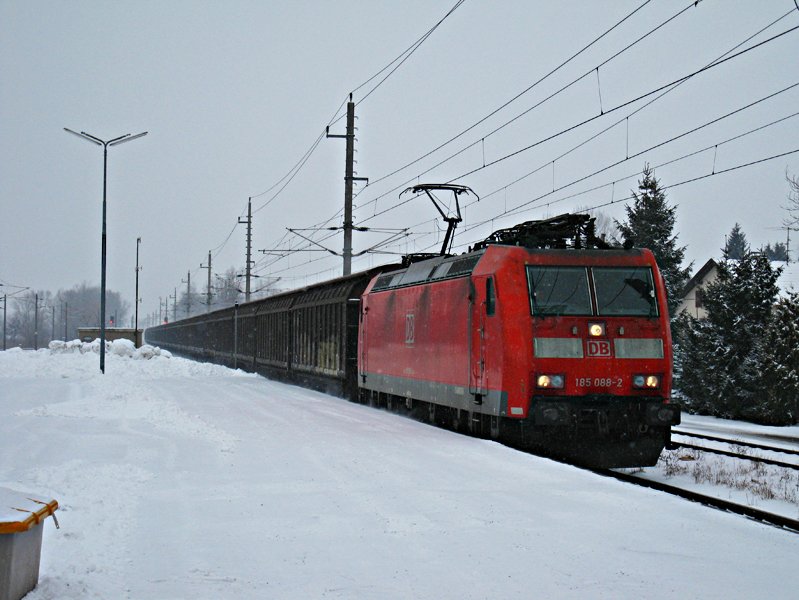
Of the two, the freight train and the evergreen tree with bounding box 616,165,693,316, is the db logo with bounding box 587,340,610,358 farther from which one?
the evergreen tree with bounding box 616,165,693,316

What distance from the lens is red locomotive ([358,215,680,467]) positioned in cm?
1224

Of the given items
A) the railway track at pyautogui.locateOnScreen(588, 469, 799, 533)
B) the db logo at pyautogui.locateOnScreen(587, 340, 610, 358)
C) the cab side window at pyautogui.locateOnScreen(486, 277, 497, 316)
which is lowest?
the railway track at pyautogui.locateOnScreen(588, 469, 799, 533)

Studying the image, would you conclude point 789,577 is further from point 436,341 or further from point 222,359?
point 222,359

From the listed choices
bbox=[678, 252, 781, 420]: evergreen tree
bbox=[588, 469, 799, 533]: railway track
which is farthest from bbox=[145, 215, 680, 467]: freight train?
bbox=[678, 252, 781, 420]: evergreen tree

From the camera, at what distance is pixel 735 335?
27344mm

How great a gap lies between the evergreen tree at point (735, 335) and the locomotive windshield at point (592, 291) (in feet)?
49.8

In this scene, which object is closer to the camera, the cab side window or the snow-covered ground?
the snow-covered ground

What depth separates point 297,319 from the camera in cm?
3192

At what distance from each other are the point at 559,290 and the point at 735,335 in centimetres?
1677

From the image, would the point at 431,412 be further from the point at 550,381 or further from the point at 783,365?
the point at 783,365

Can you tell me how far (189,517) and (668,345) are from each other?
301 inches

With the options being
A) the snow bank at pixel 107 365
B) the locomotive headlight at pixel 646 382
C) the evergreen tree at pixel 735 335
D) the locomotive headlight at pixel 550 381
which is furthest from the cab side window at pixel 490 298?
the evergreen tree at pixel 735 335

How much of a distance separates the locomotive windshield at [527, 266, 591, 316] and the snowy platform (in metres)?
8.03

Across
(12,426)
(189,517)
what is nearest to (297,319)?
(12,426)
